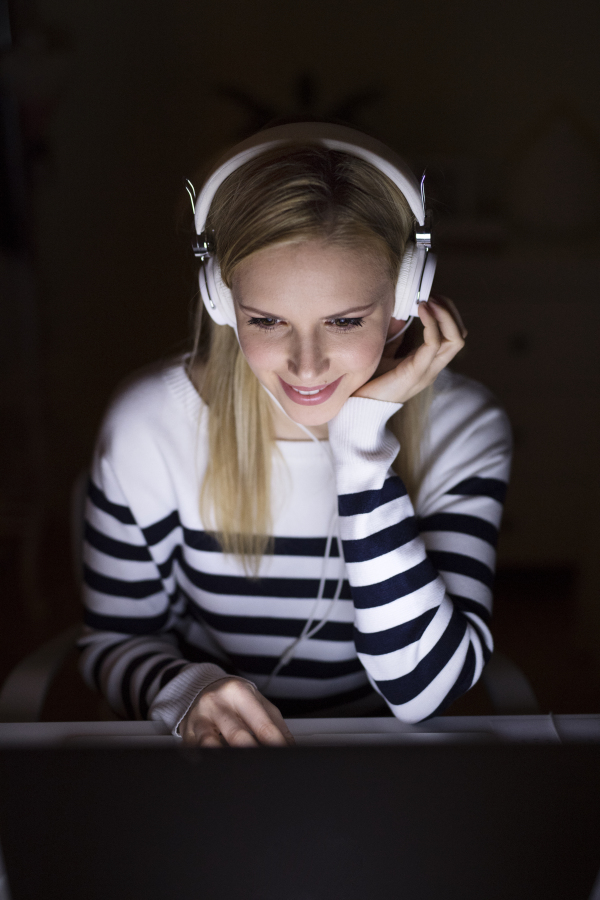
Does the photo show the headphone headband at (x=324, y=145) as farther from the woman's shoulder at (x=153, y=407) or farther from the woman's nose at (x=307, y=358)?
the woman's shoulder at (x=153, y=407)

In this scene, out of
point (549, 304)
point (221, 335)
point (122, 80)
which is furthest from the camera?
point (122, 80)

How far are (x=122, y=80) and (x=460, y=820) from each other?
233cm

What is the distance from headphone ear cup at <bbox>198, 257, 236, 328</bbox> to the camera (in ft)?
2.48

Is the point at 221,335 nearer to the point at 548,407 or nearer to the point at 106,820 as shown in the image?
the point at 106,820

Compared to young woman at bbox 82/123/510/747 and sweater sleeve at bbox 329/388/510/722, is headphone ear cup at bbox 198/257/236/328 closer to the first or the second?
young woman at bbox 82/123/510/747

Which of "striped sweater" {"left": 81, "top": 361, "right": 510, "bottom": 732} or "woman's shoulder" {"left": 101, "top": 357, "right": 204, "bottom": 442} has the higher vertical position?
"woman's shoulder" {"left": 101, "top": 357, "right": 204, "bottom": 442}

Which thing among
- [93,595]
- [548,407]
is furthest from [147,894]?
[548,407]

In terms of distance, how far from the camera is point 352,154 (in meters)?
0.68

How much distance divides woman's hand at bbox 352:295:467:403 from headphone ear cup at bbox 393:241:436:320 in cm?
2

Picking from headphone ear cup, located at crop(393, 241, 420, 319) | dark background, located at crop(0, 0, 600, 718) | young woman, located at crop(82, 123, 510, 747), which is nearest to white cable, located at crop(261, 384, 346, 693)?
young woman, located at crop(82, 123, 510, 747)

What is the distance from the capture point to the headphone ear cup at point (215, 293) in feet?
2.48

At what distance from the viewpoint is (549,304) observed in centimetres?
184

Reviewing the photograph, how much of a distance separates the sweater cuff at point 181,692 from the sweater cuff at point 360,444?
0.83 ft

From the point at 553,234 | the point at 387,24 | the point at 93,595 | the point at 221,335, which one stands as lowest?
the point at 93,595
